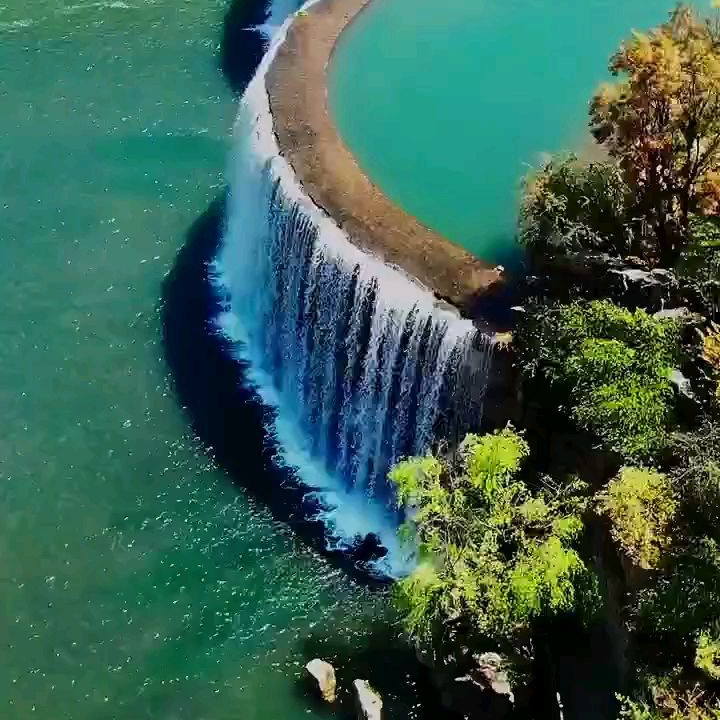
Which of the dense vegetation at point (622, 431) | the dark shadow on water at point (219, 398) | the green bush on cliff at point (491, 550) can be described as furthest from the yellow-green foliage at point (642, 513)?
the dark shadow on water at point (219, 398)

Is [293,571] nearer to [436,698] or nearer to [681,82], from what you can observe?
[436,698]

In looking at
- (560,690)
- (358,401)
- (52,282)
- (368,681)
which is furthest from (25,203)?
(560,690)

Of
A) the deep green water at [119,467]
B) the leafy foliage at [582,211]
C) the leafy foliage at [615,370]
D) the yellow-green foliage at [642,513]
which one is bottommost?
the deep green water at [119,467]

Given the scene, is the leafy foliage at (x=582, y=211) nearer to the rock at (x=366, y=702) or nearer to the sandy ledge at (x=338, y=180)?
the sandy ledge at (x=338, y=180)

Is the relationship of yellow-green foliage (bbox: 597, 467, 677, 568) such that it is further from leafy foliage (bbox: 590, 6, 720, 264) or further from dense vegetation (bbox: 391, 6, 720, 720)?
leafy foliage (bbox: 590, 6, 720, 264)

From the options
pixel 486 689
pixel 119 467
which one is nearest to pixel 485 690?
pixel 486 689

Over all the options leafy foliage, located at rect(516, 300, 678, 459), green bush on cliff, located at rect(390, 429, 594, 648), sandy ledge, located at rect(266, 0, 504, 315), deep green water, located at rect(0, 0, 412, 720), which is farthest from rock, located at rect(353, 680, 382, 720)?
sandy ledge, located at rect(266, 0, 504, 315)
